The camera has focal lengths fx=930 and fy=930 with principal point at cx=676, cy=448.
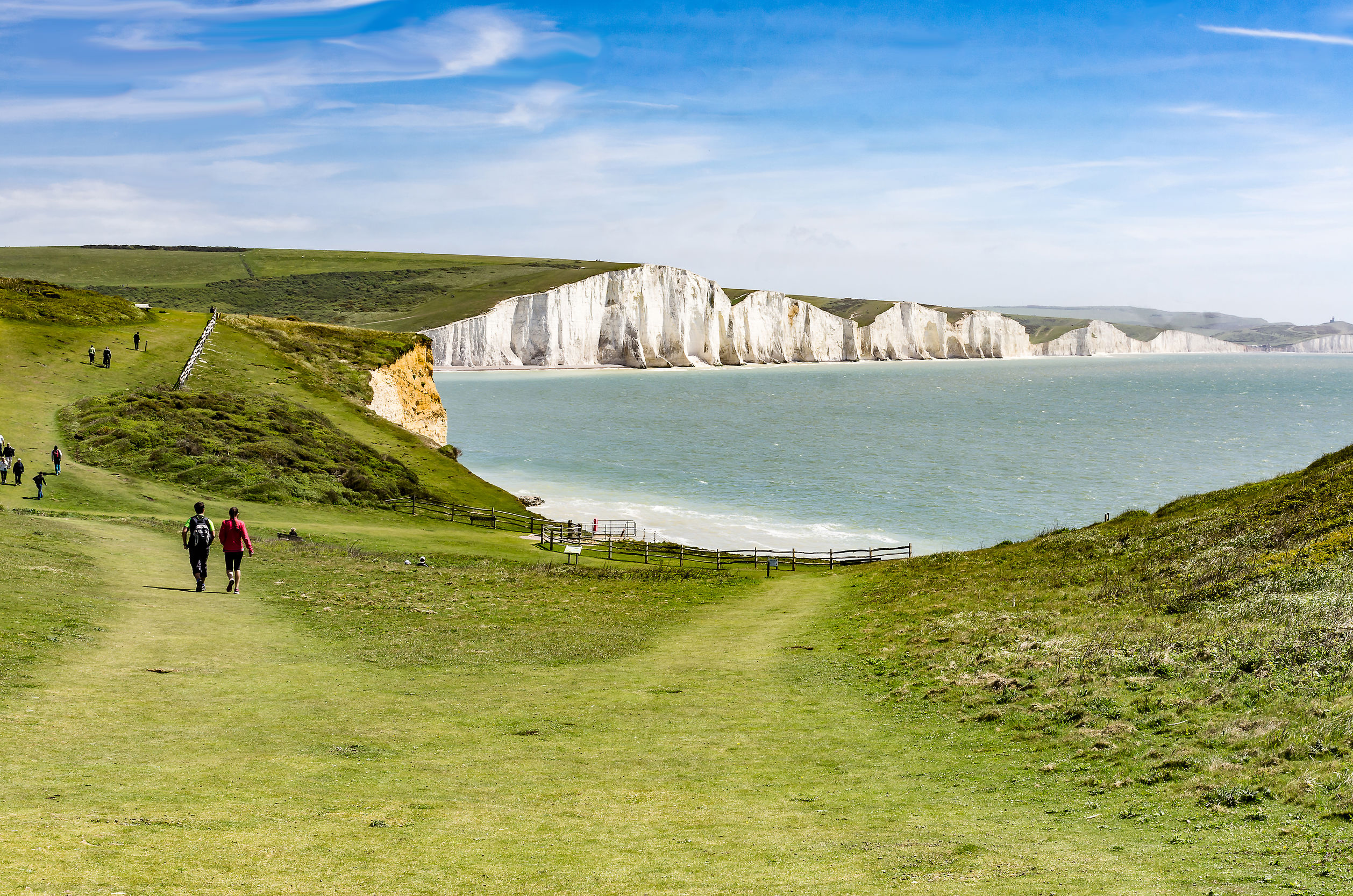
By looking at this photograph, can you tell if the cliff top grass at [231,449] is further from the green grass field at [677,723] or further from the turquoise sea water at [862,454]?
the turquoise sea water at [862,454]

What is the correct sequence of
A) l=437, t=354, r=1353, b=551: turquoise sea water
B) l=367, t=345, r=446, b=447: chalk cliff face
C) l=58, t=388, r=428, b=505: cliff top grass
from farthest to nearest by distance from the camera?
l=367, t=345, r=446, b=447: chalk cliff face, l=437, t=354, r=1353, b=551: turquoise sea water, l=58, t=388, r=428, b=505: cliff top grass

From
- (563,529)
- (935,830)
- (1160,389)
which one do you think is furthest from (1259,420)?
(935,830)

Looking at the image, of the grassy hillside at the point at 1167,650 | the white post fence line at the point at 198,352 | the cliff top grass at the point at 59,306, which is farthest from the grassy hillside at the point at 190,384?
the grassy hillside at the point at 1167,650

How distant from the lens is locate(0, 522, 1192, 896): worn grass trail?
8.04 meters

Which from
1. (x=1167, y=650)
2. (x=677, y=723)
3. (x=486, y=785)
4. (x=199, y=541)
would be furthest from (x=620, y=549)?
(x=486, y=785)

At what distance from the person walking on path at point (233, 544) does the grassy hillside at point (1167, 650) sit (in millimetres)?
14283

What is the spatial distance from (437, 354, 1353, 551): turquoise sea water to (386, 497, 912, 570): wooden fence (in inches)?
341

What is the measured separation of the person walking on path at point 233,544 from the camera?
21.0m

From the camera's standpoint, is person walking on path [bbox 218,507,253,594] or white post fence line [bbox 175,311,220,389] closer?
person walking on path [bbox 218,507,253,594]

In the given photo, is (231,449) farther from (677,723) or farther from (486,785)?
(486,785)

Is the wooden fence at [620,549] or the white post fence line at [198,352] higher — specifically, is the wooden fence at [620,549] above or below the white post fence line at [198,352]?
below

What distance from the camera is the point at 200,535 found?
830 inches

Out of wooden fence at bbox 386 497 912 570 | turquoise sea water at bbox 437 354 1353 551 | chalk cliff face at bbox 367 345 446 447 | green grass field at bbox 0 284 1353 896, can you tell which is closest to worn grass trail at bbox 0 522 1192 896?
green grass field at bbox 0 284 1353 896

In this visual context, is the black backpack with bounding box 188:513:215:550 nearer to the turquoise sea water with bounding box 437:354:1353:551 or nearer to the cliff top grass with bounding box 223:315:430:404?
the turquoise sea water with bounding box 437:354:1353:551
